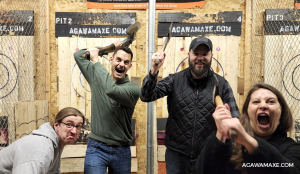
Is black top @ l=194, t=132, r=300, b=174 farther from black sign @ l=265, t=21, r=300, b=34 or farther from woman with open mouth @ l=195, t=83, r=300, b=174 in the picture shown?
black sign @ l=265, t=21, r=300, b=34

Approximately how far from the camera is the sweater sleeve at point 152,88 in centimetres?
182

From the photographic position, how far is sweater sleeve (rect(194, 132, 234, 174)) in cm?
95

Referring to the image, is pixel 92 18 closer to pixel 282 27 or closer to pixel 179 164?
pixel 179 164

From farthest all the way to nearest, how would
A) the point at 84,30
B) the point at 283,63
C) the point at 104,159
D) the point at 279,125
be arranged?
1. the point at 84,30
2. the point at 283,63
3. the point at 104,159
4. the point at 279,125

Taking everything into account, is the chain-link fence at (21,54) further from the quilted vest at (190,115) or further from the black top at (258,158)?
the black top at (258,158)

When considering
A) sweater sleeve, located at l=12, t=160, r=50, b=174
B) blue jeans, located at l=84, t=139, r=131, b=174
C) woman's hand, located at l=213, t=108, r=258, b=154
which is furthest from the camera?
blue jeans, located at l=84, t=139, r=131, b=174

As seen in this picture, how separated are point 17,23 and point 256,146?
3.70 m

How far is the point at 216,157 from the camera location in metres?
0.95

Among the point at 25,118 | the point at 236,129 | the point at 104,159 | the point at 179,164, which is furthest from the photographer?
the point at 25,118

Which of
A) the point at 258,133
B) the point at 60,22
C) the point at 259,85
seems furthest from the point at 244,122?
the point at 60,22

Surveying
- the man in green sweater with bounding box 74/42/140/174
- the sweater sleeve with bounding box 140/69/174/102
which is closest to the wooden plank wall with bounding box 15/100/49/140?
the man in green sweater with bounding box 74/42/140/174

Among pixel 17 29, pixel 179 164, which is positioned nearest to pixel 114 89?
pixel 179 164

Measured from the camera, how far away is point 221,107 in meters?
0.94

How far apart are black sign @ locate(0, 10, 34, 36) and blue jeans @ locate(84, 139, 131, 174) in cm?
227
